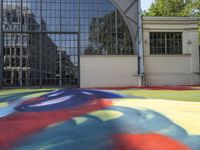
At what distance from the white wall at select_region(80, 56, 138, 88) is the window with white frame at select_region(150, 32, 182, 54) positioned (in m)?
2.51

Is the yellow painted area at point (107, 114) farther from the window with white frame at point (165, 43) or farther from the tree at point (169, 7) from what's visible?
the tree at point (169, 7)

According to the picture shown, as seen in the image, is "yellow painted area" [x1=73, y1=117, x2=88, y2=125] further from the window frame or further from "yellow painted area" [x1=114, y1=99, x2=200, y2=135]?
the window frame

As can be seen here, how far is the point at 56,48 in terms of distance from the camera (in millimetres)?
27844

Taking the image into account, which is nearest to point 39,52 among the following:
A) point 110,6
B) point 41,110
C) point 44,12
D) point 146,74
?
point 44,12

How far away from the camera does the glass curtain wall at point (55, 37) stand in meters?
27.1

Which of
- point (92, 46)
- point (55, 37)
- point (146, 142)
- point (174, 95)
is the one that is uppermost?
point (55, 37)

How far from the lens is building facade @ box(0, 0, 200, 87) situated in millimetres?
27250

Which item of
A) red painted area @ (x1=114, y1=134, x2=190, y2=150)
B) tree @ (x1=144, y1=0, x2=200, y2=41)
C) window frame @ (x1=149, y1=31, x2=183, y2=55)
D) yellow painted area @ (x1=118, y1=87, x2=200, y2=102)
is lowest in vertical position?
red painted area @ (x1=114, y1=134, x2=190, y2=150)

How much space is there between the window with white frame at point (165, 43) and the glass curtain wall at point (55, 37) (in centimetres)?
234

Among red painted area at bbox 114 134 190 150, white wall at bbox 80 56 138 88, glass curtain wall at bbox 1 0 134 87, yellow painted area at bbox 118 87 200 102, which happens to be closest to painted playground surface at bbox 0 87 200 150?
red painted area at bbox 114 134 190 150

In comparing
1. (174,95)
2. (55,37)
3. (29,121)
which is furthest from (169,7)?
(29,121)

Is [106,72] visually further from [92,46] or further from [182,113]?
[182,113]

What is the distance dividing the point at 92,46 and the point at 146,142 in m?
22.4

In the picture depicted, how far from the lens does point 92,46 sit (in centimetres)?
2769
